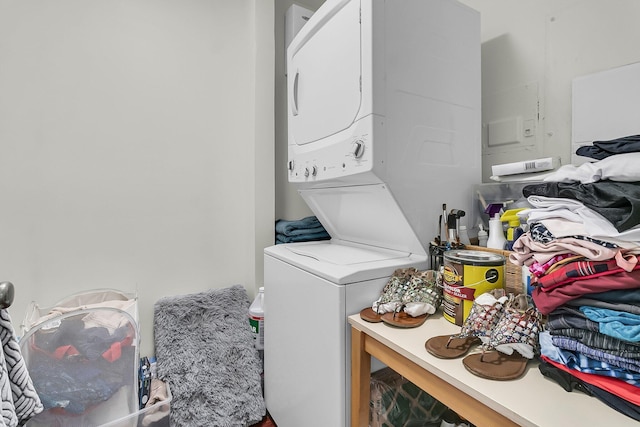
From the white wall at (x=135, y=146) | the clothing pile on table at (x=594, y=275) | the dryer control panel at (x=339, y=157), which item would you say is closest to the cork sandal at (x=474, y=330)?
the clothing pile on table at (x=594, y=275)

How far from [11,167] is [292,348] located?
1.67 meters

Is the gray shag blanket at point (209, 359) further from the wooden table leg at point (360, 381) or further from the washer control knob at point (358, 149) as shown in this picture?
the washer control knob at point (358, 149)

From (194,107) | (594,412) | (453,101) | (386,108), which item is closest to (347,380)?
(594,412)

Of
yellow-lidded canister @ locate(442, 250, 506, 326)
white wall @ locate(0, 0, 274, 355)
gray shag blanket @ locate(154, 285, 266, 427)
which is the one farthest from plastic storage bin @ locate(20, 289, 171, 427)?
yellow-lidded canister @ locate(442, 250, 506, 326)

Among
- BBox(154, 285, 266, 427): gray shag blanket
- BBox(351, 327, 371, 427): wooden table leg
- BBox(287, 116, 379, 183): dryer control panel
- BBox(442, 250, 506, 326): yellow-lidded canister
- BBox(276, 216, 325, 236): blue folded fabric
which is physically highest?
BBox(287, 116, 379, 183): dryer control panel

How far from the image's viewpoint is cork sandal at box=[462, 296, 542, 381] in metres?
0.72

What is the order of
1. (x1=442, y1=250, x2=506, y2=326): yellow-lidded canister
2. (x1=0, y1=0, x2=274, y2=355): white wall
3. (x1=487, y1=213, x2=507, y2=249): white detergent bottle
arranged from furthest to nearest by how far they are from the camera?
1. (x1=0, y1=0, x2=274, y2=355): white wall
2. (x1=487, y1=213, x2=507, y2=249): white detergent bottle
3. (x1=442, y1=250, x2=506, y2=326): yellow-lidded canister

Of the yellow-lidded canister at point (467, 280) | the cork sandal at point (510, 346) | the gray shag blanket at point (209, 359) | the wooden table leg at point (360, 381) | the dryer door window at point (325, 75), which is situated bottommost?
the gray shag blanket at point (209, 359)

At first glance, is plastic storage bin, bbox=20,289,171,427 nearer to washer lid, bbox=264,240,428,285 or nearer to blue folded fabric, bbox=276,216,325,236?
washer lid, bbox=264,240,428,285

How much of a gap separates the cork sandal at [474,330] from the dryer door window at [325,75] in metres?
0.82

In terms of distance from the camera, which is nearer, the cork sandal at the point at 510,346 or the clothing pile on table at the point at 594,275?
the clothing pile on table at the point at 594,275

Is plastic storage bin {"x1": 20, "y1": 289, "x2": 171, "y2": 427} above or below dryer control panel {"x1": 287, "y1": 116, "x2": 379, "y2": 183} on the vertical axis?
below

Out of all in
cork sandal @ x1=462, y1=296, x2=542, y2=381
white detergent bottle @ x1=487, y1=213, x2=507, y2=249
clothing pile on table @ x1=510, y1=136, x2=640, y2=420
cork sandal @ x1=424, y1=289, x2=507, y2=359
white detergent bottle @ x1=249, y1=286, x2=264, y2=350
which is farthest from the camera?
white detergent bottle @ x1=249, y1=286, x2=264, y2=350

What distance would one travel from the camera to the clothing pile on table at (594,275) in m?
0.57
